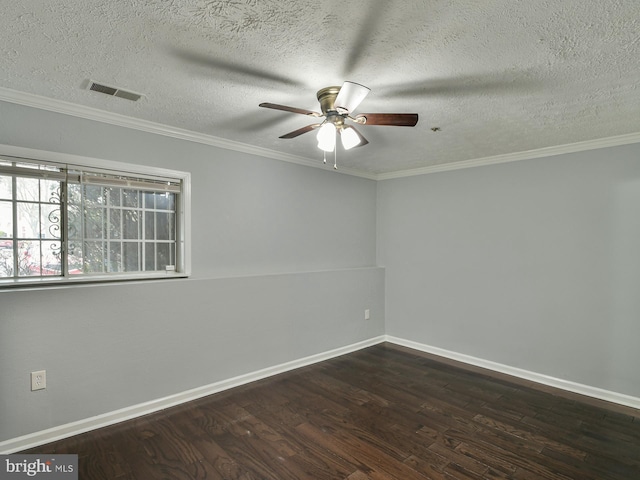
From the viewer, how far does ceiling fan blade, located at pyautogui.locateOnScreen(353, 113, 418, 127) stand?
1995 millimetres

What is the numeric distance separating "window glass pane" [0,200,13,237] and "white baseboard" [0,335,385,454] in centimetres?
138

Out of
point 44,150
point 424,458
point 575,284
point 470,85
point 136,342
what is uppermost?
point 470,85

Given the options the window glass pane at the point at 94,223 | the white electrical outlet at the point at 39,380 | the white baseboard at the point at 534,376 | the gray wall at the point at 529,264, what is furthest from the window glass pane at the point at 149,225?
the white baseboard at the point at 534,376

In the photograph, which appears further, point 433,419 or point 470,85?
point 433,419

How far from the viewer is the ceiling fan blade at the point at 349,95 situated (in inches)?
72.2

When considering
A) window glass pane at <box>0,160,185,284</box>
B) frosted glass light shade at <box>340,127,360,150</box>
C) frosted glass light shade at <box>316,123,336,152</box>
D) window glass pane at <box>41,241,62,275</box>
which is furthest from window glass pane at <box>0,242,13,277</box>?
frosted glass light shade at <box>340,127,360,150</box>

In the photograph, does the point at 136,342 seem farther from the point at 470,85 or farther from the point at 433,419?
the point at 470,85

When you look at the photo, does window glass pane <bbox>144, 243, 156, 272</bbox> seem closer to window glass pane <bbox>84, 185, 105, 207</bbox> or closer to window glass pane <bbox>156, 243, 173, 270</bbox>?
window glass pane <bbox>156, 243, 173, 270</bbox>

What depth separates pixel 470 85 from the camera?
7.11 feet

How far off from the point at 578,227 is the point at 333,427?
2958 mm

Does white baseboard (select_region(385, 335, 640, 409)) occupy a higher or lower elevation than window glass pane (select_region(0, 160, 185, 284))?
lower

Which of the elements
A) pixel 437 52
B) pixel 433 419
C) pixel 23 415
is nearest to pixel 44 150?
pixel 23 415

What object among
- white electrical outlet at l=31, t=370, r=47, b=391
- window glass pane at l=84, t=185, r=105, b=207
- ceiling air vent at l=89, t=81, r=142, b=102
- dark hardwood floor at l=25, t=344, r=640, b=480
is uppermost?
ceiling air vent at l=89, t=81, r=142, b=102

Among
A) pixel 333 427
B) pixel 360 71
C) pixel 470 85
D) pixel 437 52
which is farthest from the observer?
pixel 333 427
